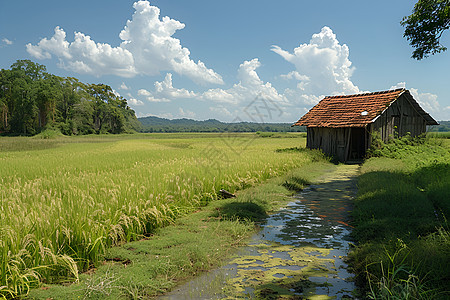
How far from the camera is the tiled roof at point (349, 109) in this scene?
2145 centimetres

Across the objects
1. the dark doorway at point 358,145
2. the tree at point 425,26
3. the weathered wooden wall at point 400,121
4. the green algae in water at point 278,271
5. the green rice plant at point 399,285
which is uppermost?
the tree at point 425,26

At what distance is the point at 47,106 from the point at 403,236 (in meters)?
66.5

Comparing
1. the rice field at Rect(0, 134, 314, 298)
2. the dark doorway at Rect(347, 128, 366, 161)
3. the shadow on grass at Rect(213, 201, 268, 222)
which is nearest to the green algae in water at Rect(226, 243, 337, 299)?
the shadow on grass at Rect(213, 201, 268, 222)

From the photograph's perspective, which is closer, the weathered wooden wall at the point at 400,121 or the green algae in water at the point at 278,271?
the green algae in water at the point at 278,271

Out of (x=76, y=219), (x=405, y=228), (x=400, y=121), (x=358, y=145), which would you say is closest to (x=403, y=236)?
(x=405, y=228)

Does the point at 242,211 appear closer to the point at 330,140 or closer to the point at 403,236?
the point at 403,236

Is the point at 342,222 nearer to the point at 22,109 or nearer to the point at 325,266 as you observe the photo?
the point at 325,266

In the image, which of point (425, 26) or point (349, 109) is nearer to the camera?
point (425, 26)

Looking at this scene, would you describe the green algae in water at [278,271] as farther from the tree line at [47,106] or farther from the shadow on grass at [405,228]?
the tree line at [47,106]

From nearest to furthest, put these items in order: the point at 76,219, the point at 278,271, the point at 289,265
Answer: the point at 278,271
the point at 289,265
the point at 76,219

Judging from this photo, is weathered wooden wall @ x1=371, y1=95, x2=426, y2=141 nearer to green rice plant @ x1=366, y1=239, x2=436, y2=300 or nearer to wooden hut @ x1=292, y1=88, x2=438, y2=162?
wooden hut @ x1=292, y1=88, x2=438, y2=162

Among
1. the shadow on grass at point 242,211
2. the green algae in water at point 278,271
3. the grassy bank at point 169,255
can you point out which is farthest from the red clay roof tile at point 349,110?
the green algae in water at point 278,271

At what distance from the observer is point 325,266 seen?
4.91 meters

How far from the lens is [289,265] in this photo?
4.93 m
